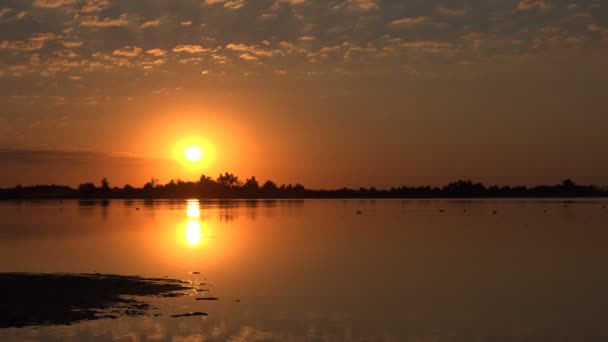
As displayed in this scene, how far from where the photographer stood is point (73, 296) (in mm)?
18766

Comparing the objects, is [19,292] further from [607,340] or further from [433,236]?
[433,236]

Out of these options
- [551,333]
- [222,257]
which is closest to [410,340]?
[551,333]

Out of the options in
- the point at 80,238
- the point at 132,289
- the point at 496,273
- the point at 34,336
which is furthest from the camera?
the point at 80,238

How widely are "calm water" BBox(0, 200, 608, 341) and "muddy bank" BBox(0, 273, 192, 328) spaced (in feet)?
2.93

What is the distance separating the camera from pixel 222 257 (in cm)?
3216

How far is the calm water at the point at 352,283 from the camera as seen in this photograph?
51.0 ft

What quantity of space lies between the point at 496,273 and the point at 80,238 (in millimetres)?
30297

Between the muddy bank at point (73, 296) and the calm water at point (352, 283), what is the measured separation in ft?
2.93

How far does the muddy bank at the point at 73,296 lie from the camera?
16134 millimetres

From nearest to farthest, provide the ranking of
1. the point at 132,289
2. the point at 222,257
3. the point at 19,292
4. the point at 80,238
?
the point at 19,292 → the point at 132,289 → the point at 222,257 → the point at 80,238

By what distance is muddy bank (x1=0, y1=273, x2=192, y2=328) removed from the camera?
16134 millimetres

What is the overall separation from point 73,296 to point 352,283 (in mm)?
10217

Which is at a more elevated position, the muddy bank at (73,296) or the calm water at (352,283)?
the muddy bank at (73,296)

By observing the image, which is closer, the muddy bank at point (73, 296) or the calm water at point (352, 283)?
the calm water at point (352, 283)
